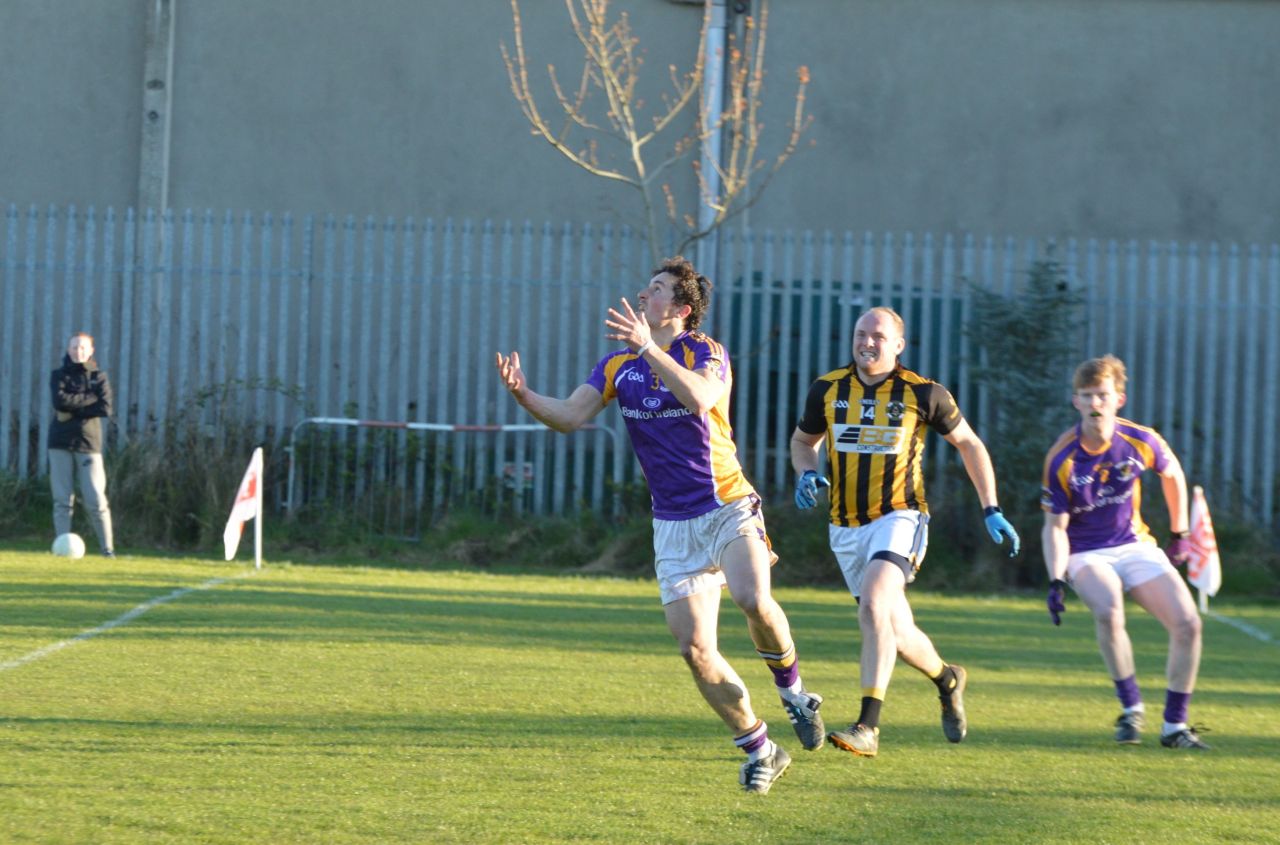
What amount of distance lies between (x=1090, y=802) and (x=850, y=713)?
206cm

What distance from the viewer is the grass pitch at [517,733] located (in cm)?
581

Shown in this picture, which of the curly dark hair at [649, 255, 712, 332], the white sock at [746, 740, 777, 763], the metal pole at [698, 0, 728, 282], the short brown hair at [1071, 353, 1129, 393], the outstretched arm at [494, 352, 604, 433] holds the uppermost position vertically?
the metal pole at [698, 0, 728, 282]

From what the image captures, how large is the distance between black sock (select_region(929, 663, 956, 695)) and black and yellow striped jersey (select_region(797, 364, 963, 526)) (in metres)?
0.73

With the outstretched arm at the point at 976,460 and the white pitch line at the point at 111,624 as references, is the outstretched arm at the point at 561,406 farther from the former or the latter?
the white pitch line at the point at 111,624

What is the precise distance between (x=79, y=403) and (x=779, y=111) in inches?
396

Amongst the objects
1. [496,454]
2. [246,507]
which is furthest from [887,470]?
[496,454]

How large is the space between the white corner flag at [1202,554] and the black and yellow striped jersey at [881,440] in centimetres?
682

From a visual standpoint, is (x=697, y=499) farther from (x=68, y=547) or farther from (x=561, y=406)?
(x=68, y=547)

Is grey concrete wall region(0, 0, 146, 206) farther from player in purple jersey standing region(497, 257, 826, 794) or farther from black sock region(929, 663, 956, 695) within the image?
black sock region(929, 663, 956, 695)

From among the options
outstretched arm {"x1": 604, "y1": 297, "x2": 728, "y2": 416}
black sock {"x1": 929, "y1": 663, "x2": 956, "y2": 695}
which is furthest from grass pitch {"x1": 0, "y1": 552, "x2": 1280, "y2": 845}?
outstretched arm {"x1": 604, "y1": 297, "x2": 728, "y2": 416}

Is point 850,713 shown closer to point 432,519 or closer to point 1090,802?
point 1090,802

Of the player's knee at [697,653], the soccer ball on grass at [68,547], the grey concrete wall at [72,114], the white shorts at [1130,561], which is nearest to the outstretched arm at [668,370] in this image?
the player's knee at [697,653]

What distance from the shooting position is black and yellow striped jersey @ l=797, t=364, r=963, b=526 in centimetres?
742

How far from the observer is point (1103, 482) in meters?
8.21
